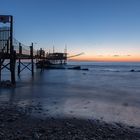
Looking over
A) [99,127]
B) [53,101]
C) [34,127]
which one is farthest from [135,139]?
[53,101]

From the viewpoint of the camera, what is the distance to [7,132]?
35.3 feet

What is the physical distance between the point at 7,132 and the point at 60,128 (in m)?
2.00

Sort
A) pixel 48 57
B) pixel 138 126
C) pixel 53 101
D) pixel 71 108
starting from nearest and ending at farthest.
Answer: pixel 138 126
pixel 71 108
pixel 53 101
pixel 48 57

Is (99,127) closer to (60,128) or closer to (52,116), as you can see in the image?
(60,128)

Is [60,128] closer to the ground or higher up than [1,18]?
closer to the ground

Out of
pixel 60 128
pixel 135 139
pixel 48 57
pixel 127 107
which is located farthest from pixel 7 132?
pixel 48 57

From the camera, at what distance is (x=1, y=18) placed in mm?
28297

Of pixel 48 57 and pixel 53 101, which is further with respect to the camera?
pixel 48 57

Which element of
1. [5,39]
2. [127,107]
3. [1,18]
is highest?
[1,18]

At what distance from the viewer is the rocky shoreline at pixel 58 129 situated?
34.3ft

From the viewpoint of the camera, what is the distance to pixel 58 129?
11.4 metres

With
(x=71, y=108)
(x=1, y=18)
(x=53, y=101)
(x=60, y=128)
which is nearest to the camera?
(x=60, y=128)

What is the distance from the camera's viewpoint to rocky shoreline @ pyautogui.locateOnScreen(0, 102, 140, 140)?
34.3 ft

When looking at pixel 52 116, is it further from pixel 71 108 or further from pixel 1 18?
pixel 1 18
